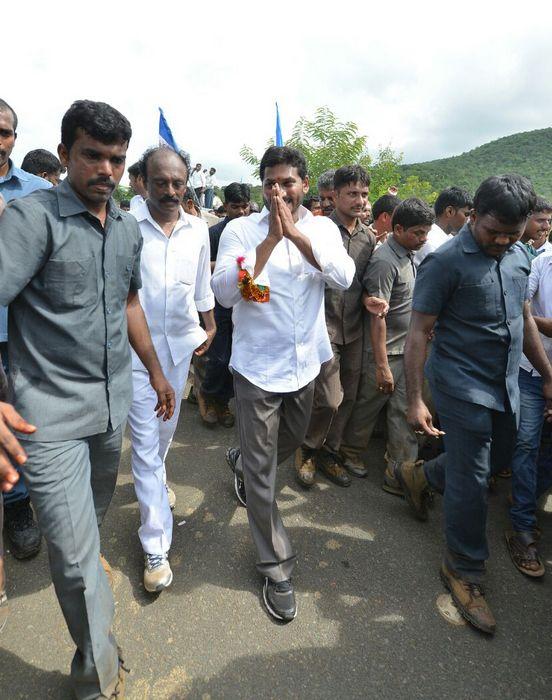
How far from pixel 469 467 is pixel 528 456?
819 millimetres

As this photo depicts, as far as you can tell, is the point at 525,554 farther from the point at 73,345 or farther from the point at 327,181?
the point at 327,181

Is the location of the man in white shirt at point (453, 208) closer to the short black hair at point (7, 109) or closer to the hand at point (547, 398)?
the hand at point (547, 398)

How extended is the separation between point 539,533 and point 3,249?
3.21 m

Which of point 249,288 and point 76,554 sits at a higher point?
point 249,288

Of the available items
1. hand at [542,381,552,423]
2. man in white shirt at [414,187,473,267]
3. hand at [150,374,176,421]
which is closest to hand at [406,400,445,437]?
hand at [542,381,552,423]

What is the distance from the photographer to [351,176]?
3287 millimetres

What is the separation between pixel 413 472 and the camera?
2990 mm

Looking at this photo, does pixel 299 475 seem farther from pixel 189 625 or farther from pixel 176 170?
pixel 176 170

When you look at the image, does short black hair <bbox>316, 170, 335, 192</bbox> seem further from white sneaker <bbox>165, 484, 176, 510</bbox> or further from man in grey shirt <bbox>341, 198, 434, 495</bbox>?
white sneaker <bbox>165, 484, 176, 510</bbox>

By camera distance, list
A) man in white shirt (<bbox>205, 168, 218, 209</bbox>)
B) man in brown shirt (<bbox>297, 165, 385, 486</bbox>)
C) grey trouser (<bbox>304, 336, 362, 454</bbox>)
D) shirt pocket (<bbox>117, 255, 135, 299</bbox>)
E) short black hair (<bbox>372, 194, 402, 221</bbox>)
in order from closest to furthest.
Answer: shirt pocket (<bbox>117, 255, 135, 299</bbox>), grey trouser (<bbox>304, 336, 362, 454</bbox>), man in brown shirt (<bbox>297, 165, 385, 486</bbox>), short black hair (<bbox>372, 194, 402, 221</bbox>), man in white shirt (<bbox>205, 168, 218, 209</bbox>)

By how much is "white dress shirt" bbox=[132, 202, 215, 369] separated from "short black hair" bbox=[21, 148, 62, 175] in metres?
2.43

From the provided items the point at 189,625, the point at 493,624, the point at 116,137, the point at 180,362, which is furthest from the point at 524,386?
the point at 116,137

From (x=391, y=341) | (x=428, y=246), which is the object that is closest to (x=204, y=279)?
(x=391, y=341)

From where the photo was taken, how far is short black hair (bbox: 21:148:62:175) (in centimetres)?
435
